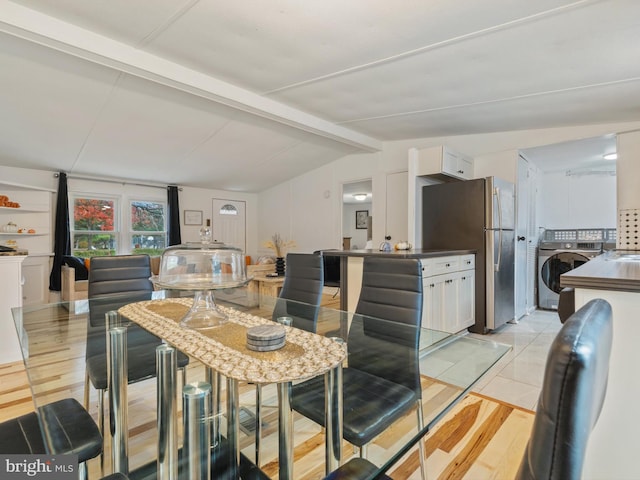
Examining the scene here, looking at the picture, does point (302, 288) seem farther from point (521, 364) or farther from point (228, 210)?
point (228, 210)

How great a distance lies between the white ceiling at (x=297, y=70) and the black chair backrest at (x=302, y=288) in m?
1.66

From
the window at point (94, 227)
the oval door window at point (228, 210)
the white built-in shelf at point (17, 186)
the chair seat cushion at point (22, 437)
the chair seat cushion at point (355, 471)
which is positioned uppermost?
the white built-in shelf at point (17, 186)

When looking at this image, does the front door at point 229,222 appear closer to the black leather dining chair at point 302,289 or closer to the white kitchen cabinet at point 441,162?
the white kitchen cabinet at point 441,162

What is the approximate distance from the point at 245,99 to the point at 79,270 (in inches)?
137

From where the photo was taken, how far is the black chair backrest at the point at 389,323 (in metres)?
1.55

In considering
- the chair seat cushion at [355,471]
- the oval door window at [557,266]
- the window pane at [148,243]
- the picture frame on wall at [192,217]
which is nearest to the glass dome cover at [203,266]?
the chair seat cushion at [355,471]

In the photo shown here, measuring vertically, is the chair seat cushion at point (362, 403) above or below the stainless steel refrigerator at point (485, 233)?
below

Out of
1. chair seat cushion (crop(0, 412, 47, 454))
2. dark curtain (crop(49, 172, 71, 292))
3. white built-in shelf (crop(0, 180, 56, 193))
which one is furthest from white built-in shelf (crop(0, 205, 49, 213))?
chair seat cushion (crop(0, 412, 47, 454))

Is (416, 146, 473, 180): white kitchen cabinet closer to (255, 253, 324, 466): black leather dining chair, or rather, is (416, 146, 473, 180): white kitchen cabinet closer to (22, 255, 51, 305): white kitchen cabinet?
(255, 253, 324, 466): black leather dining chair

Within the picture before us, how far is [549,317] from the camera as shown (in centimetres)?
447

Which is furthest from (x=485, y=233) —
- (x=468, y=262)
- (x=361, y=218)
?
(x=361, y=218)

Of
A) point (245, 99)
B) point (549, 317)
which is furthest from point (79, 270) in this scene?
point (549, 317)

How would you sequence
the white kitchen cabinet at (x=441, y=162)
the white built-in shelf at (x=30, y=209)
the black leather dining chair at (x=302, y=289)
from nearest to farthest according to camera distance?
the black leather dining chair at (x=302, y=289) → the white kitchen cabinet at (x=441, y=162) → the white built-in shelf at (x=30, y=209)

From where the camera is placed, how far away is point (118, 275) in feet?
8.28
